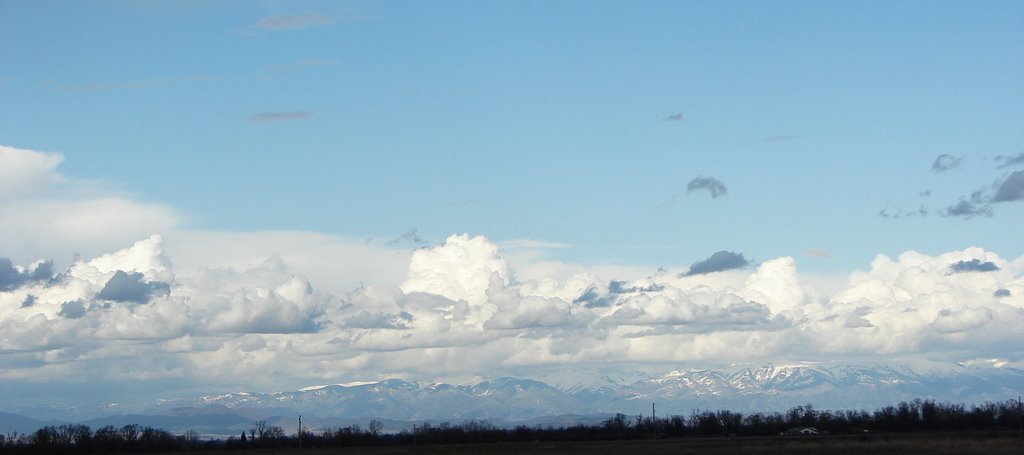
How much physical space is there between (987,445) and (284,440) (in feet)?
424

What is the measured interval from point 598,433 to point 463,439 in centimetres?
2351

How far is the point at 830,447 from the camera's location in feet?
313

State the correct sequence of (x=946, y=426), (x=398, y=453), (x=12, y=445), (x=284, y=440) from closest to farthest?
(x=398, y=453), (x=12, y=445), (x=946, y=426), (x=284, y=440)

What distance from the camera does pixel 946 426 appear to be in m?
182

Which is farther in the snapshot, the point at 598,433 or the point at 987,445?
the point at 598,433

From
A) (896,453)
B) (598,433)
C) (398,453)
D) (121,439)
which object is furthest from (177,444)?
(896,453)

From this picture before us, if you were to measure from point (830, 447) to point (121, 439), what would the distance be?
397ft

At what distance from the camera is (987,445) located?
9019 cm

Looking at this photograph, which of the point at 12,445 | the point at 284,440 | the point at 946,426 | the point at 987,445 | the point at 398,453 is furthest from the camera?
the point at 284,440

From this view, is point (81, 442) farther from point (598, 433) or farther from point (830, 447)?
point (830, 447)

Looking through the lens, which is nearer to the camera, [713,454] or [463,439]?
[713,454]

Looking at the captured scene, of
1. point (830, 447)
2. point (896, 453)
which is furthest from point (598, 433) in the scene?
point (896, 453)

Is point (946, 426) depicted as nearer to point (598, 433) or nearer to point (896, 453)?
point (598, 433)

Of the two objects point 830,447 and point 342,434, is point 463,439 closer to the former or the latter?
point 342,434
